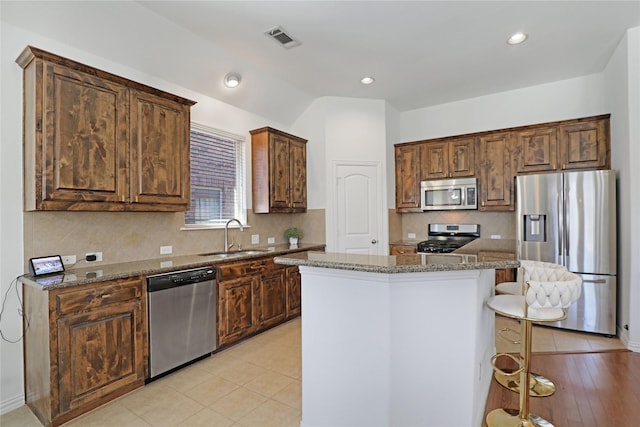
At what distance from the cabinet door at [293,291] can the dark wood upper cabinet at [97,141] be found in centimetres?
162

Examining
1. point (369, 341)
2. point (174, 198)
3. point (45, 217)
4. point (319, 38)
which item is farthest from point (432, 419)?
point (319, 38)

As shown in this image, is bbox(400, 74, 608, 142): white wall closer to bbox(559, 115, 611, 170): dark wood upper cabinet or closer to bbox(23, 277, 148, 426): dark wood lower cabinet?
bbox(559, 115, 611, 170): dark wood upper cabinet

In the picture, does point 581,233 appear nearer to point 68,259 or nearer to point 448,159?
point 448,159

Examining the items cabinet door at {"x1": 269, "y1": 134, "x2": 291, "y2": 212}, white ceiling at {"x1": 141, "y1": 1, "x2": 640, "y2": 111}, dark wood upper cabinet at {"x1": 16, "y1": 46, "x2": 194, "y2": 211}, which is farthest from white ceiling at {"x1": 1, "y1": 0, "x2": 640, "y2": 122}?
cabinet door at {"x1": 269, "y1": 134, "x2": 291, "y2": 212}

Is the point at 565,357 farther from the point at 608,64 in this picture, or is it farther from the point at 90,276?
the point at 90,276

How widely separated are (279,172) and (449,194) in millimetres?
2614

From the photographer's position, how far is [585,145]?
4.00 meters

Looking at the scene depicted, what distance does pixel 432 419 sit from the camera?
180cm

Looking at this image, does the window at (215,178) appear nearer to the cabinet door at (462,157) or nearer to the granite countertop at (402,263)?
the granite countertop at (402,263)

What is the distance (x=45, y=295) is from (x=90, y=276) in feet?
0.97

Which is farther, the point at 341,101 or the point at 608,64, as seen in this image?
the point at 341,101

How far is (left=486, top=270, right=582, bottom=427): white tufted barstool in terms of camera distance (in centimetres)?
179

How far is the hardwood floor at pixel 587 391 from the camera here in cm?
215

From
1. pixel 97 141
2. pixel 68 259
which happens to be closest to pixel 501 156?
pixel 97 141
